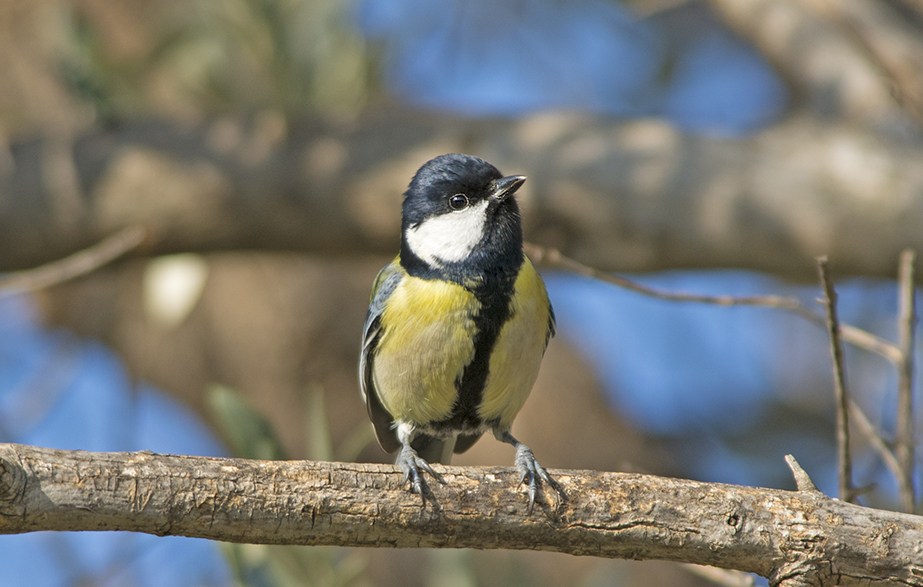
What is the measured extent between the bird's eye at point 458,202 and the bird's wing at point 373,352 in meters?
0.26

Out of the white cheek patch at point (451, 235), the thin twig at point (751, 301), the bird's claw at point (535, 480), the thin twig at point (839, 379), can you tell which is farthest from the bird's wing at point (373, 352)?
the thin twig at point (839, 379)

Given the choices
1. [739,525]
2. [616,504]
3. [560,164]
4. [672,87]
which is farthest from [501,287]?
[672,87]

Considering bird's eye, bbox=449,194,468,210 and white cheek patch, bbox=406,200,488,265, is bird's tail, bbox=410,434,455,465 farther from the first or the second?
bird's eye, bbox=449,194,468,210

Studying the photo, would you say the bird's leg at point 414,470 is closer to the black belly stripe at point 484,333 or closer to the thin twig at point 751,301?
the black belly stripe at point 484,333

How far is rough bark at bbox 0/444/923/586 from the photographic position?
1.86 m

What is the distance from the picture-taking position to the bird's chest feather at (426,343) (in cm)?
250

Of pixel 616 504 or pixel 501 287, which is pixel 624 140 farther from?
pixel 616 504

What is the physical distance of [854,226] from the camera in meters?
3.91

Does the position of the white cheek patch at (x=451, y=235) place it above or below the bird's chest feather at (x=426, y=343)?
above

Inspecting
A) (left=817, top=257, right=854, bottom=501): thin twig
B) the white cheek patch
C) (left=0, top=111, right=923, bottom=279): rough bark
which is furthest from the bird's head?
(left=0, top=111, right=923, bottom=279): rough bark

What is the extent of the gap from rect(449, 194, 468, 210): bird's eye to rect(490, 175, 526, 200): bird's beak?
3.3 inches

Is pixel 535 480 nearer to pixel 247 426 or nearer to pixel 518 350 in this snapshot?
pixel 518 350

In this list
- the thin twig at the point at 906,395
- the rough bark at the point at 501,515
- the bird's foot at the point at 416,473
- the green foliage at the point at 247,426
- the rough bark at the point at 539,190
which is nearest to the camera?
the rough bark at the point at 501,515

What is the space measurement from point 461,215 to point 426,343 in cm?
44
